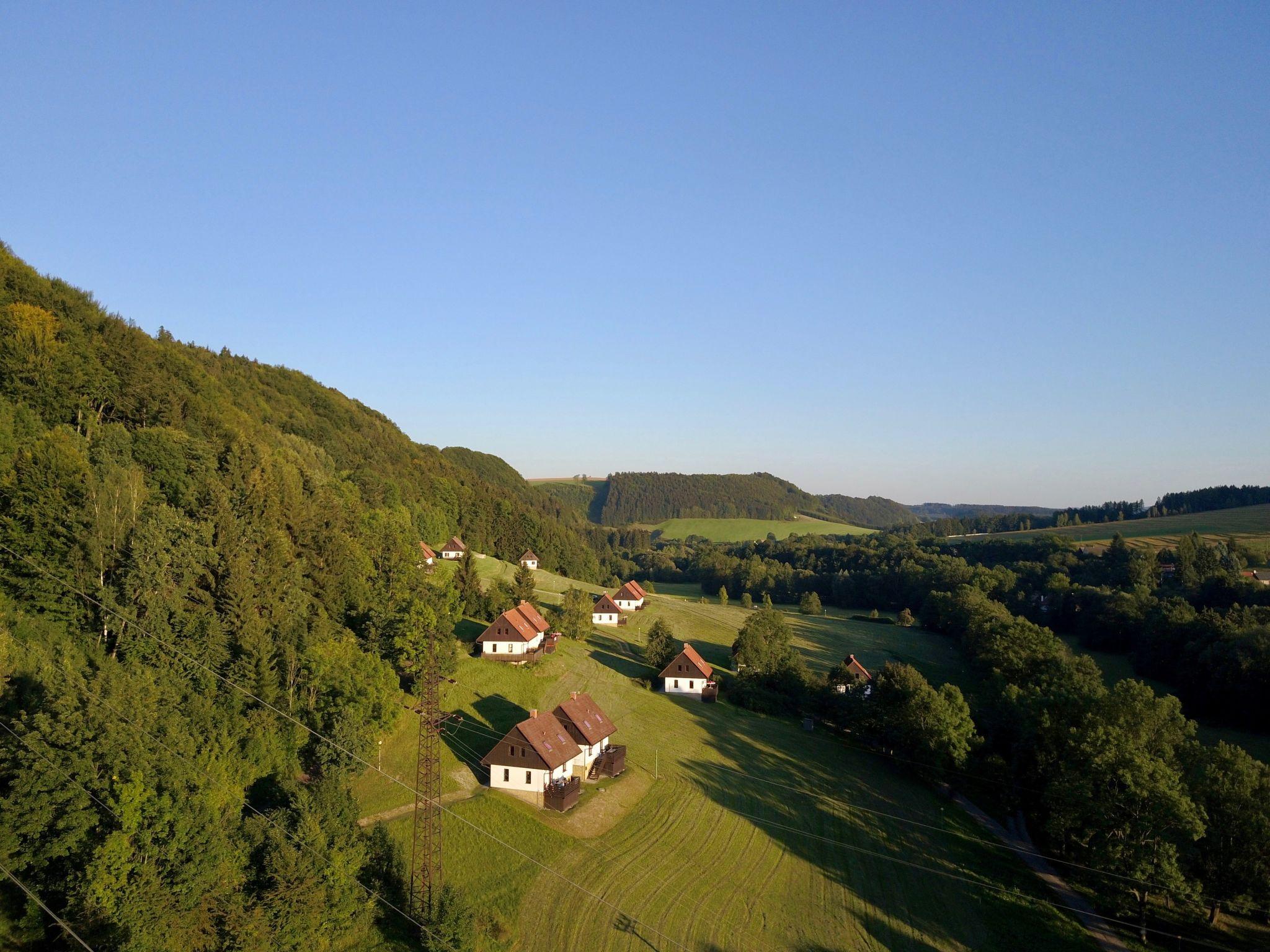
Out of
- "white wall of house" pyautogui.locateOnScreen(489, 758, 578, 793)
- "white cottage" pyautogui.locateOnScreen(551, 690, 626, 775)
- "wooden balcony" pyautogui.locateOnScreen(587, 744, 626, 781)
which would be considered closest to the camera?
"white wall of house" pyautogui.locateOnScreen(489, 758, 578, 793)

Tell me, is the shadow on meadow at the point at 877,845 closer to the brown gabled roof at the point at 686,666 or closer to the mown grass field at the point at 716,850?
the mown grass field at the point at 716,850

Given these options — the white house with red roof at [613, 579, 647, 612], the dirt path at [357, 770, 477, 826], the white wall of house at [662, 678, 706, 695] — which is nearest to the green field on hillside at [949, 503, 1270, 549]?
the white house with red roof at [613, 579, 647, 612]

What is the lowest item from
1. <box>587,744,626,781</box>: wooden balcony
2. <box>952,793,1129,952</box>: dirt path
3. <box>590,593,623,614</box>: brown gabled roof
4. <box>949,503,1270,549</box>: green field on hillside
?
<box>952,793,1129,952</box>: dirt path

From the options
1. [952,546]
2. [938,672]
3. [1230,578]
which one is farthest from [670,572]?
[1230,578]

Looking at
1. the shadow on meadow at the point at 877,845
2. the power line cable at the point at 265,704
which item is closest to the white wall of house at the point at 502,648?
the shadow on meadow at the point at 877,845

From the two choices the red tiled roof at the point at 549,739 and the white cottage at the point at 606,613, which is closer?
the red tiled roof at the point at 549,739

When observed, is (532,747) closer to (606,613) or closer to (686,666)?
(686,666)

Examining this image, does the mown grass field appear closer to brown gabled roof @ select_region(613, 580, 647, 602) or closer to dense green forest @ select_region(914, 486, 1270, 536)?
brown gabled roof @ select_region(613, 580, 647, 602)
